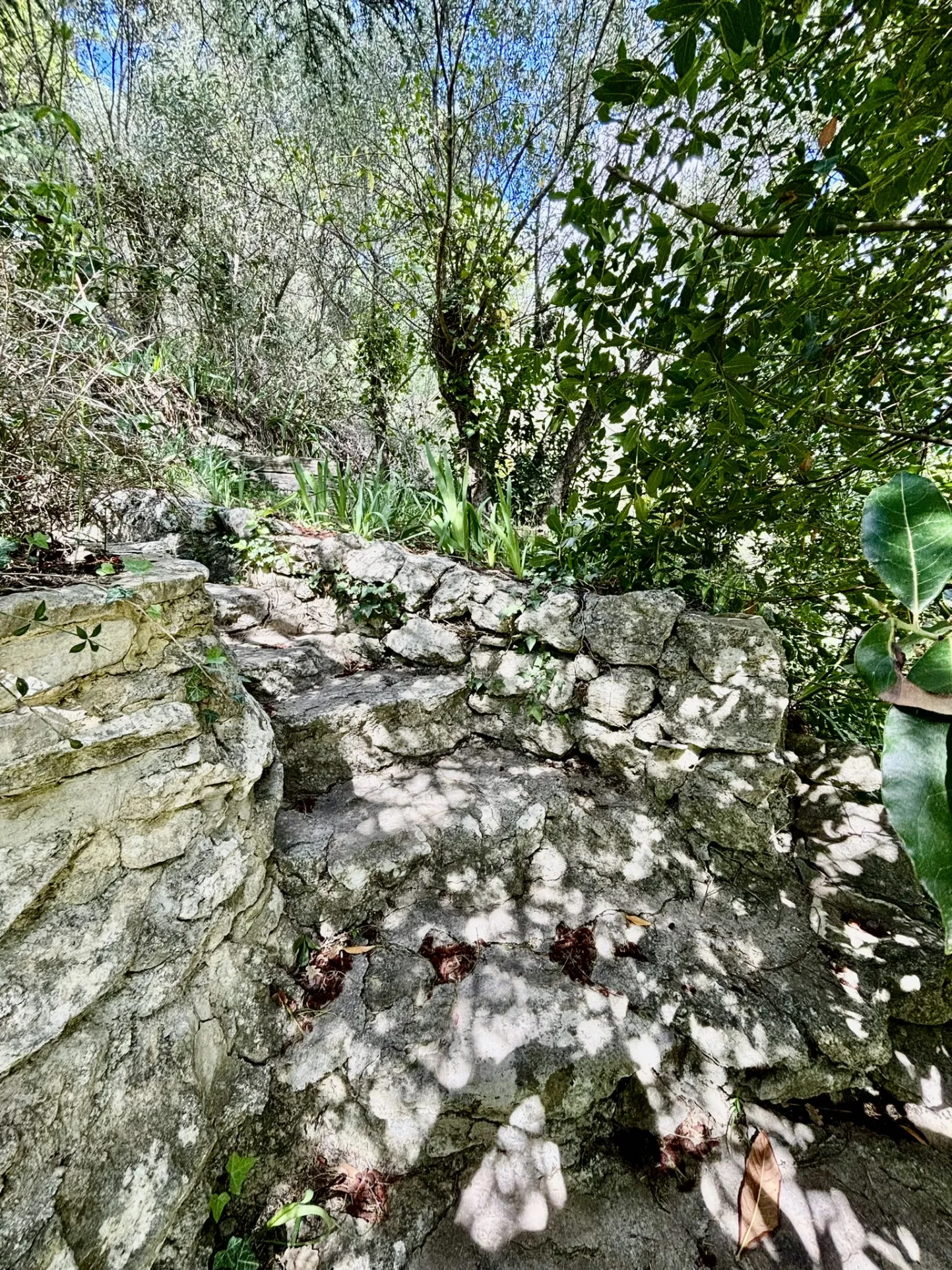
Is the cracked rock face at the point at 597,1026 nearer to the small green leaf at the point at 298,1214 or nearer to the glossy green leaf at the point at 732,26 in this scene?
the small green leaf at the point at 298,1214

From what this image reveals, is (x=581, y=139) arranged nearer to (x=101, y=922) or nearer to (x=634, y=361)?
(x=634, y=361)

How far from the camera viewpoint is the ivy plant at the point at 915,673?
14.3 inches

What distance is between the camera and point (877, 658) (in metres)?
0.47

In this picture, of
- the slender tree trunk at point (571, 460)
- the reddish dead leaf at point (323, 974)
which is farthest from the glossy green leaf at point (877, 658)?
the slender tree trunk at point (571, 460)

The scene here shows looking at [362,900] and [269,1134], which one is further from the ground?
[362,900]

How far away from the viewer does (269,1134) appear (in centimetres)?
158

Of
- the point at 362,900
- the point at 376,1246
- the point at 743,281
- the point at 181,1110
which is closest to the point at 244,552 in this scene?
the point at 362,900

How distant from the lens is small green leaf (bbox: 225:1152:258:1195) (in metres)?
1.46

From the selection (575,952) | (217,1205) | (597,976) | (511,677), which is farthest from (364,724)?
(217,1205)

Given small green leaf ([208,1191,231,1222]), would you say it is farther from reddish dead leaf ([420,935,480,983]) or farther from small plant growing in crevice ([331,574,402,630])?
small plant growing in crevice ([331,574,402,630])

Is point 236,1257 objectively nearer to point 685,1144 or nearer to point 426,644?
point 685,1144

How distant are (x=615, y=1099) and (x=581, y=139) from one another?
17.1 feet

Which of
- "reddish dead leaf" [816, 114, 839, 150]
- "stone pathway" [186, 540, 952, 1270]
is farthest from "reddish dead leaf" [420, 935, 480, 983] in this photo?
"reddish dead leaf" [816, 114, 839, 150]

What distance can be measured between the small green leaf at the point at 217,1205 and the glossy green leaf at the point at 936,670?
222 centimetres
